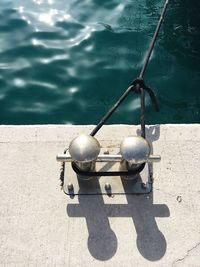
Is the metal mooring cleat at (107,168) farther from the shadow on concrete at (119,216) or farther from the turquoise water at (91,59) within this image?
the turquoise water at (91,59)

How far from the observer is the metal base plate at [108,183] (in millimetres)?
2131

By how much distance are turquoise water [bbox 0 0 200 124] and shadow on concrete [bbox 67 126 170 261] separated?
1.26 meters

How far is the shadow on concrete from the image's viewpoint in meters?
1.94

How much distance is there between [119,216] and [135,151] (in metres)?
0.39

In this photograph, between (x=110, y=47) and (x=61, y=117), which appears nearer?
(x=61, y=117)

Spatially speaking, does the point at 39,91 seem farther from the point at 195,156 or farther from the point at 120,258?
the point at 120,258

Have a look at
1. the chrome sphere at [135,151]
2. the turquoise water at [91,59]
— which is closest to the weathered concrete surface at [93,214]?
the chrome sphere at [135,151]

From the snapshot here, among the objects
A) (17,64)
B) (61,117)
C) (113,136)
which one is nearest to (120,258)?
(113,136)

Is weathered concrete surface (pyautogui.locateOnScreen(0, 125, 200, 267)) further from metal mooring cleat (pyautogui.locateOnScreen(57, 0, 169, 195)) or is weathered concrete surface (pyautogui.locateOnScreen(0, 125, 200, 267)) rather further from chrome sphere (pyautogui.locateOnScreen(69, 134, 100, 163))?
chrome sphere (pyautogui.locateOnScreen(69, 134, 100, 163))

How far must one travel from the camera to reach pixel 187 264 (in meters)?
1.90

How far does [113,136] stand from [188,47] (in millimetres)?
1988

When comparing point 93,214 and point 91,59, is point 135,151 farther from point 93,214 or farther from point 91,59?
point 91,59

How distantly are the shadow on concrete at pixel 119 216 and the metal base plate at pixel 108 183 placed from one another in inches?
1.0

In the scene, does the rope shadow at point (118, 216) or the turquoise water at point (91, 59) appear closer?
the rope shadow at point (118, 216)
